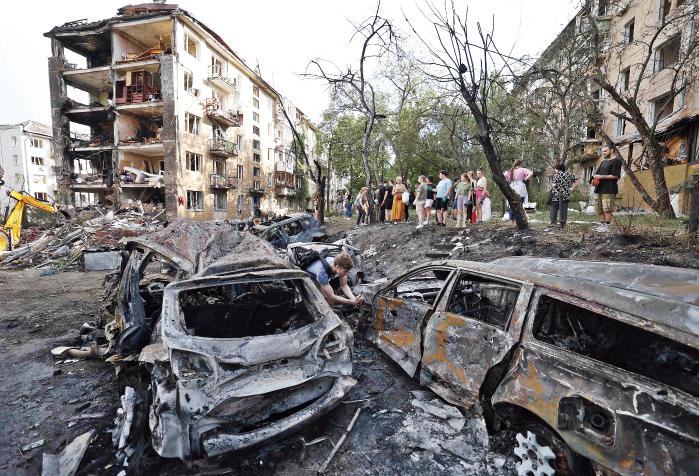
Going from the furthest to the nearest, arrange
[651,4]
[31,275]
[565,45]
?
[651,4] < [565,45] < [31,275]

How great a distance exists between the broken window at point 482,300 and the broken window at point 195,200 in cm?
2349

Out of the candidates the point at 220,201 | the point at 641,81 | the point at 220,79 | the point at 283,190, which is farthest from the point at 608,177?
the point at 283,190

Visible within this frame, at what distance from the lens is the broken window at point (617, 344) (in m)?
2.34

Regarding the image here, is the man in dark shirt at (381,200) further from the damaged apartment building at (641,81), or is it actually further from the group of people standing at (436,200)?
the damaged apartment building at (641,81)

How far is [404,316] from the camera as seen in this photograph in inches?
160

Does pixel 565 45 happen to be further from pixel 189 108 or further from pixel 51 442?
pixel 189 108

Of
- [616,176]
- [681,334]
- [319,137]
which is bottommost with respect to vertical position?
[681,334]

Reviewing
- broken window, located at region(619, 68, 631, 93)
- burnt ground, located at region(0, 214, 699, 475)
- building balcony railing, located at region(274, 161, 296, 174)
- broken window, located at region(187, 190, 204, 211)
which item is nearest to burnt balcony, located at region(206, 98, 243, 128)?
broken window, located at region(187, 190, 204, 211)

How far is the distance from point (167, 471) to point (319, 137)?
98.0 feet

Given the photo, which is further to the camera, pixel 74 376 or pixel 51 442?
pixel 74 376

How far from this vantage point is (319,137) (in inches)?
1203

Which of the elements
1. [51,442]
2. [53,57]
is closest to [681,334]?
[51,442]

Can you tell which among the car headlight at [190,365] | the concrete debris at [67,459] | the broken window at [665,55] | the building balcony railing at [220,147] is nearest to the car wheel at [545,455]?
the car headlight at [190,365]

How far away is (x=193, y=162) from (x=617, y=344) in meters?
26.4
